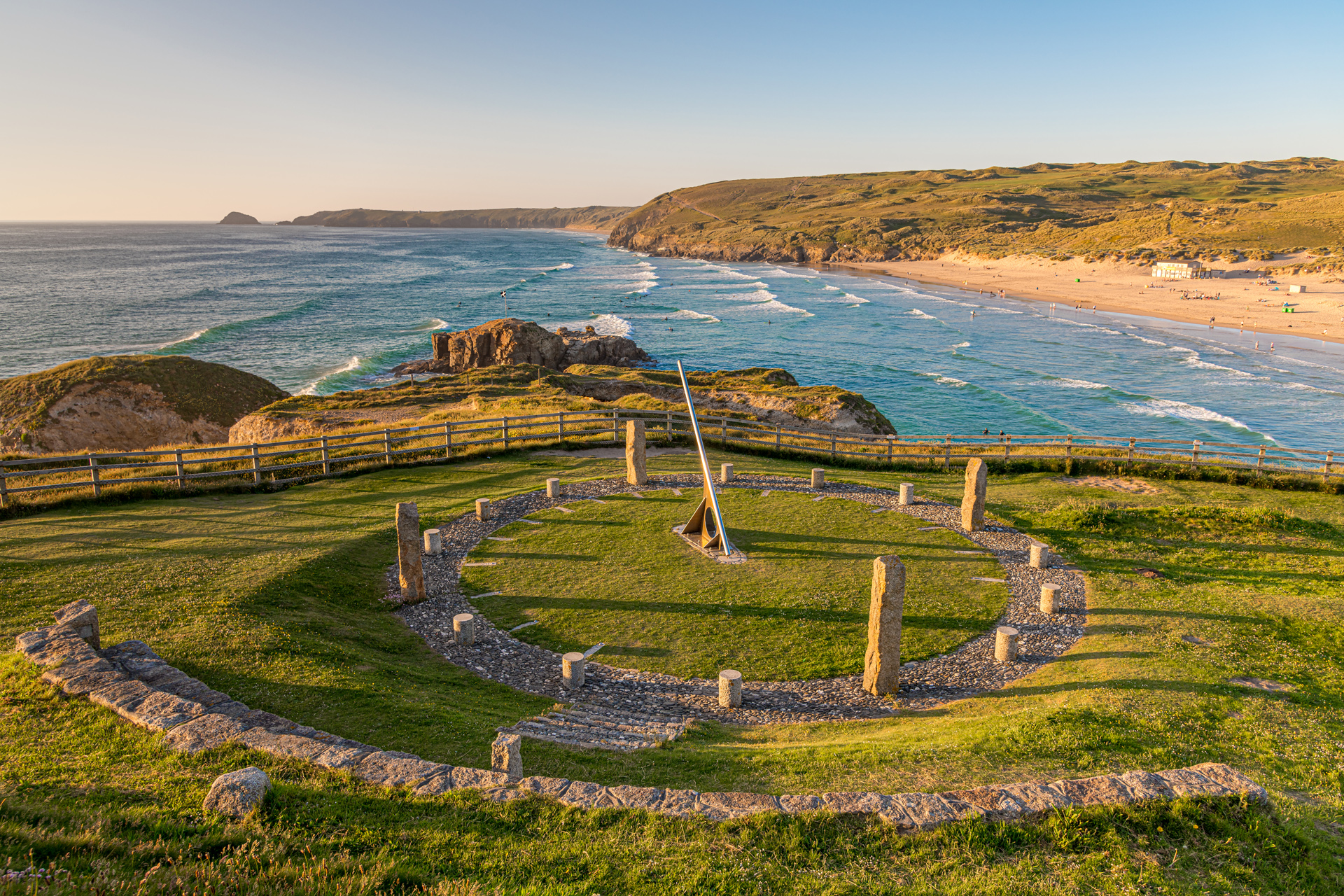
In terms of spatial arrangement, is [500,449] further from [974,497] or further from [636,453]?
[974,497]

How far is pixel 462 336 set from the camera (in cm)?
6184

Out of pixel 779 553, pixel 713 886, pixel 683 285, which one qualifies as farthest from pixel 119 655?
pixel 683 285

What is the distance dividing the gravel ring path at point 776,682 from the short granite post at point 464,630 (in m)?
0.14

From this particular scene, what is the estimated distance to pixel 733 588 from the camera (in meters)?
14.9

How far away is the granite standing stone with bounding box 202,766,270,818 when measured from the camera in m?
6.59

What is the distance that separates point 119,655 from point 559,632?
675 centimetres

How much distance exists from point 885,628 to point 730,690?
2744 millimetres

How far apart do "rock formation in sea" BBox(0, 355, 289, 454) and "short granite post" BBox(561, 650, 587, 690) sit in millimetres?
32453

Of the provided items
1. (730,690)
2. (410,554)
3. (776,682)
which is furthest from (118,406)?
(776,682)

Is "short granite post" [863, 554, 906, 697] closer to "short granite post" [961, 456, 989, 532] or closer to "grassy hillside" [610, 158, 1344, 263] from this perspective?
"short granite post" [961, 456, 989, 532]

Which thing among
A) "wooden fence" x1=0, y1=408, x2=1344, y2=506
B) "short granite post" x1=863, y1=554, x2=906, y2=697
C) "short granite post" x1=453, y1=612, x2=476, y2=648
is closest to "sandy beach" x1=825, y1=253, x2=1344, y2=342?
"wooden fence" x1=0, y1=408, x2=1344, y2=506

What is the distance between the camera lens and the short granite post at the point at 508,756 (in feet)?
25.2

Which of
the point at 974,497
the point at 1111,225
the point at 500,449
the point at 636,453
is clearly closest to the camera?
the point at 974,497

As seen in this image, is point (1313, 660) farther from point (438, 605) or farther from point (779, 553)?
point (438, 605)
